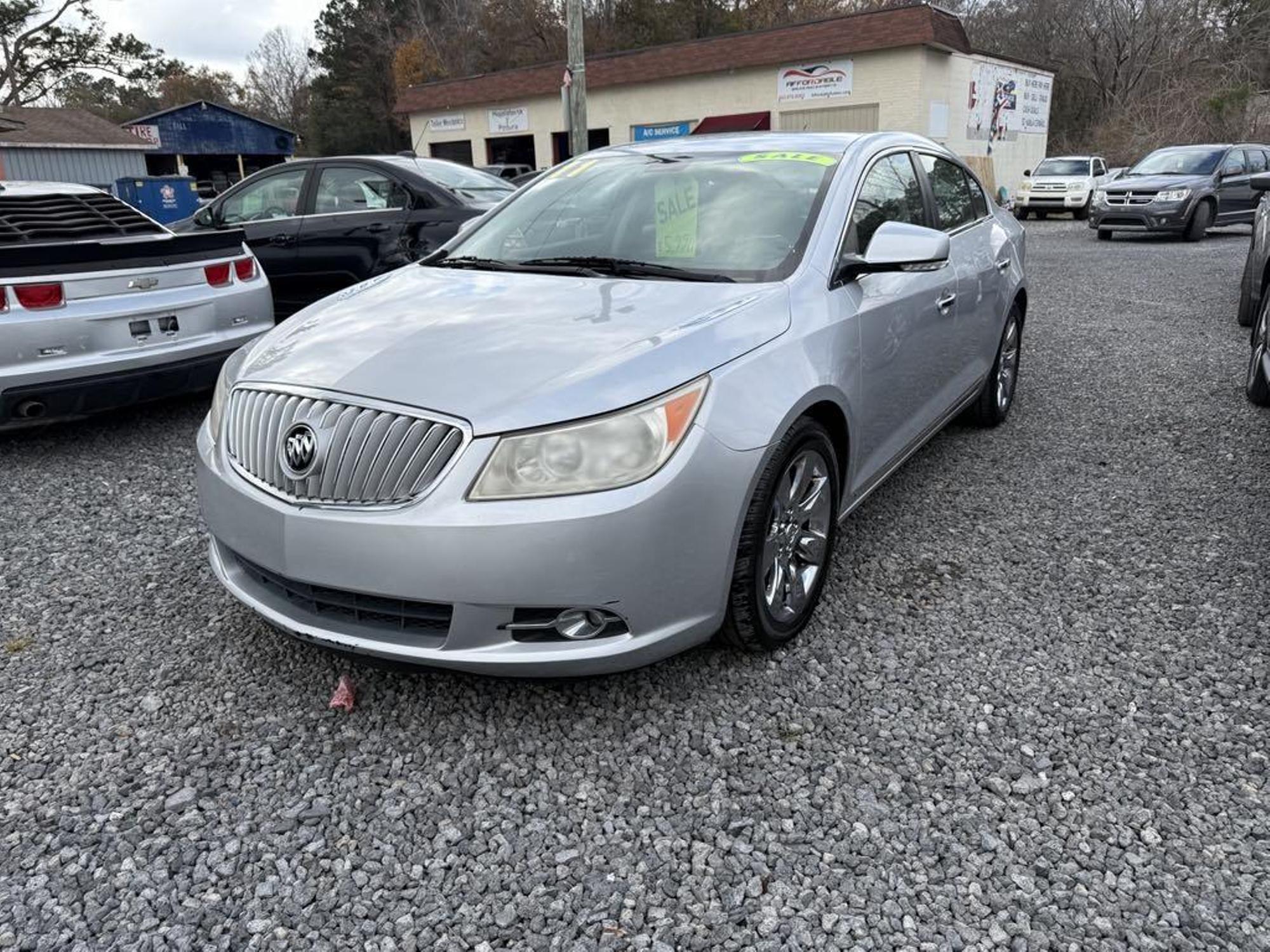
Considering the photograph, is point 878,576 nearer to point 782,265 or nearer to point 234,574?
point 782,265

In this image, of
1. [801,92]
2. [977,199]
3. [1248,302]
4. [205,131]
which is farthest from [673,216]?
[205,131]

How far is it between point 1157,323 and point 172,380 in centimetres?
814

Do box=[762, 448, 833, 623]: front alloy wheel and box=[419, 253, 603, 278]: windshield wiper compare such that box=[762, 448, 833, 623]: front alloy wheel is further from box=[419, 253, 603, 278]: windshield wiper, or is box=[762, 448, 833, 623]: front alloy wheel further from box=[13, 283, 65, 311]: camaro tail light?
box=[13, 283, 65, 311]: camaro tail light

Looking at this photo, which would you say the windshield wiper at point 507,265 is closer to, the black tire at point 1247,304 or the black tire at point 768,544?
the black tire at point 768,544

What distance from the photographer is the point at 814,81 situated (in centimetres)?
2611

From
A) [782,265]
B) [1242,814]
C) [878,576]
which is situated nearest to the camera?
[1242,814]

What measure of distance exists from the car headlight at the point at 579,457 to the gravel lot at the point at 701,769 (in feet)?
2.53

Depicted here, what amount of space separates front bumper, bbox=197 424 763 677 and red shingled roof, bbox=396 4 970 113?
81.2ft

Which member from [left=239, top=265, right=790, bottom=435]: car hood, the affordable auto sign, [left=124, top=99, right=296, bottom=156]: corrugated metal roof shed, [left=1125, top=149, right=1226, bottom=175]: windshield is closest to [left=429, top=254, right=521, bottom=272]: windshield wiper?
[left=239, top=265, right=790, bottom=435]: car hood

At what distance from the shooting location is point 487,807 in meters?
2.39

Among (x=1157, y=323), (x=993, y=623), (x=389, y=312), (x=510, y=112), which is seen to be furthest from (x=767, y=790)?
(x=510, y=112)

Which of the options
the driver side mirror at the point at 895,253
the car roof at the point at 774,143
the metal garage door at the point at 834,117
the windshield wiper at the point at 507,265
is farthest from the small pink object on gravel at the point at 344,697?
the metal garage door at the point at 834,117

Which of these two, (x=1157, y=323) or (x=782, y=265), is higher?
(x=782, y=265)

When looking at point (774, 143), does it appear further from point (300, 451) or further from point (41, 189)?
point (41, 189)
